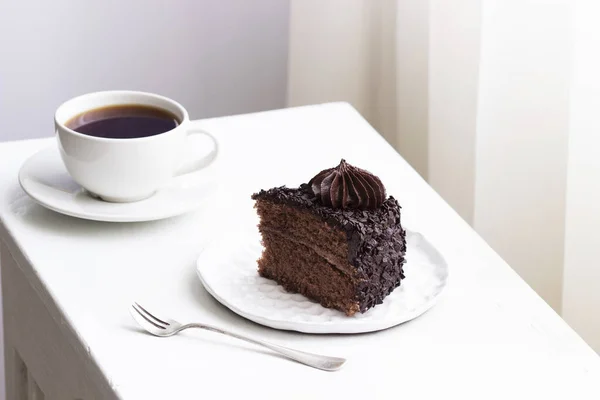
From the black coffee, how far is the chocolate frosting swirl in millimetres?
245

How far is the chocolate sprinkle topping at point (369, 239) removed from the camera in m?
0.82

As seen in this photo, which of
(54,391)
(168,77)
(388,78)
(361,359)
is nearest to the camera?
(361,359)

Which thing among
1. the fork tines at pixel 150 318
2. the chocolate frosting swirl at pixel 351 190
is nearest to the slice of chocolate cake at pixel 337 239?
the chocolate frosting swirl at pixel 351 190

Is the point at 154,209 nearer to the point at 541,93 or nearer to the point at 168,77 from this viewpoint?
the point at 541,93

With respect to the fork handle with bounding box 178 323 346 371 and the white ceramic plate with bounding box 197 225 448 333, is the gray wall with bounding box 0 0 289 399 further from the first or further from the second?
the fork handle with bounding box 178 323 346 371

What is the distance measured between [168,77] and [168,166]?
3.00 feet

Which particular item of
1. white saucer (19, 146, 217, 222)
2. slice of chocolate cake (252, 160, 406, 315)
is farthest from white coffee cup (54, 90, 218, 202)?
slice of chocolate cake (252, 160, 406, 315)

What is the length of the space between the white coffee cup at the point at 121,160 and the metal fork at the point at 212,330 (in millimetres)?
172

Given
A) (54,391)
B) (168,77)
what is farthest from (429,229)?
(168,77)

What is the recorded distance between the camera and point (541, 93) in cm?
128

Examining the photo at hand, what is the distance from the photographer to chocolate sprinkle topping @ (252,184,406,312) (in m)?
0.82

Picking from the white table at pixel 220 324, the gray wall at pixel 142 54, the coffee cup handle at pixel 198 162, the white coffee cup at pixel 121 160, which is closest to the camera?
the white table at pixel 220 324

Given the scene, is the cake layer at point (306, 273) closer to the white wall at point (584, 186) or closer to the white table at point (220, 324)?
the white table at point (220, 324)

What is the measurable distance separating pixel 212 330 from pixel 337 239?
0.45ft
